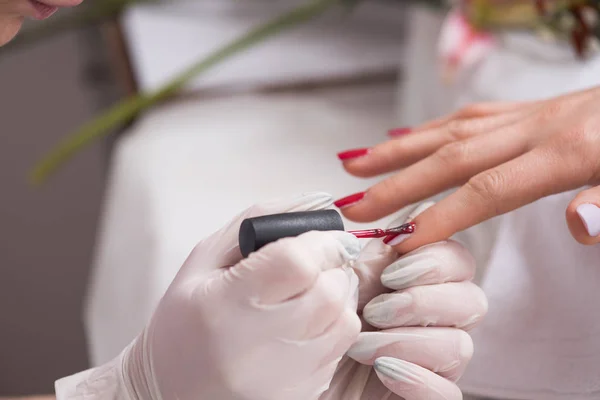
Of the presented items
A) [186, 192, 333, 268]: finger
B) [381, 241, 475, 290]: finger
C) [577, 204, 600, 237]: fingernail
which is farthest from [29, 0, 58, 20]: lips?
[577, 204, 600, 237]: fingernail

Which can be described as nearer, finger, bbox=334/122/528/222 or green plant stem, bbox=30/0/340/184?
finger, bbox=334/122/528/222

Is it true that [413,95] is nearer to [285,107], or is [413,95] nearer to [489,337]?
[285,107]

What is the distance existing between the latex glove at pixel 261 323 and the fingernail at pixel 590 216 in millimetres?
175

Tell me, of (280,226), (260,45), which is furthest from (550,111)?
(260,45)

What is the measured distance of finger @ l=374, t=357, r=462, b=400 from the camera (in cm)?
46

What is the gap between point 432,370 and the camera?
479mm

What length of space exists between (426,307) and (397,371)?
0.05 meters

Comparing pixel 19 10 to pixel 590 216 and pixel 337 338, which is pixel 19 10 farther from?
pixel 590 216

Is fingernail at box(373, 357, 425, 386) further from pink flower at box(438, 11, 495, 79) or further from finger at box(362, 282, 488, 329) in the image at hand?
pink flower at box(438, 11, 495, 79)

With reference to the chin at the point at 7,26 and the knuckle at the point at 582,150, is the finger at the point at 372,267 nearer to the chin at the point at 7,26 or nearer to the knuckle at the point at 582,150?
the knuckle at the point at 582,150

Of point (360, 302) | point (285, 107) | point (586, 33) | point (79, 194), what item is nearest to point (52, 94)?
point (79, 194)

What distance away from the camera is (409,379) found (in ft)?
1.51

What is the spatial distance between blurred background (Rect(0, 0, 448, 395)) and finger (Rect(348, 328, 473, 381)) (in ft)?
1.03

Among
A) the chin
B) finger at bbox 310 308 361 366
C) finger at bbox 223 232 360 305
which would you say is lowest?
finger at bbox 310 308 361 366
